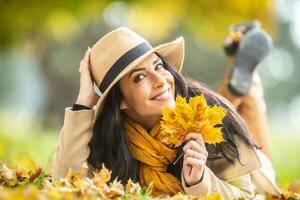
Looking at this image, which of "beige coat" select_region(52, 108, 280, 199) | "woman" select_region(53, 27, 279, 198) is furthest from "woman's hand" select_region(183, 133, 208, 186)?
"beige coat" select_region(52, 108, 280, 199)

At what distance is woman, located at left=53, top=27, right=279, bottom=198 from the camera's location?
3.88 m

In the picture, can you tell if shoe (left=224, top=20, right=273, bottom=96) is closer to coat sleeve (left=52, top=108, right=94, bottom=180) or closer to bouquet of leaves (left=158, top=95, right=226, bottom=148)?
coat sleeve (left=52, top=108, right=94, bottom=180)

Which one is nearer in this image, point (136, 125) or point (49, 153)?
point (136, 125)

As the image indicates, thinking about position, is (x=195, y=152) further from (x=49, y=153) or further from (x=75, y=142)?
(x=49, y=153)

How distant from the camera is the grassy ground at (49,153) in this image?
19.9 ft

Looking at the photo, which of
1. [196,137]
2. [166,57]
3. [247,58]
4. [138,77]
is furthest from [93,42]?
[196,137]

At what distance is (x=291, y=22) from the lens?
36375mm

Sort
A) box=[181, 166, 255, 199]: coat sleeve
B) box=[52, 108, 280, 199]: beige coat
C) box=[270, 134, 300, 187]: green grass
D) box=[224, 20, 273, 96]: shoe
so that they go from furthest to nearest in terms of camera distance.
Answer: box=[270, 134, 300, 187]: green grass
box=[224, 20, 273, 96]: shoe
box=[52, 108, 280, 199]: beige coat
box=[181, 166, 255, 199]: coat sleeve

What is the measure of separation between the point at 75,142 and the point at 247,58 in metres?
1.87

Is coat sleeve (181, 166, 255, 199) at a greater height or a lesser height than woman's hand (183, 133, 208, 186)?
lesser

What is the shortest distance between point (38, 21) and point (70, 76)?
13.5m

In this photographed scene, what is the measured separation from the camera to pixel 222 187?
12.7ft

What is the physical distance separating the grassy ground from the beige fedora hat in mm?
980

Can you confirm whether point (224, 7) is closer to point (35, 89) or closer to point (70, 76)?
point (70, 76)
